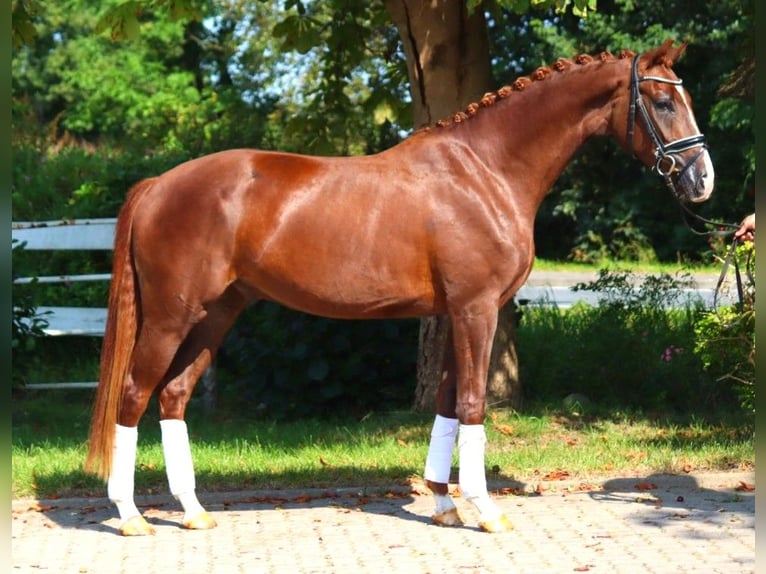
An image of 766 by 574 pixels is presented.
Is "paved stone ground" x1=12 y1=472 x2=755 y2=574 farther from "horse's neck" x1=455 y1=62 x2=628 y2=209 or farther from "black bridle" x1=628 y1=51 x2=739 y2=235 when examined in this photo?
"horse's neck" x1=455 y1=62 x2=628 y2=209

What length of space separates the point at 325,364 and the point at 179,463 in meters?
3.65

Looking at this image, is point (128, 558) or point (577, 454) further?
point (577, 454)

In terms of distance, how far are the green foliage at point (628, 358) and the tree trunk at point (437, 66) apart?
4.55 feet

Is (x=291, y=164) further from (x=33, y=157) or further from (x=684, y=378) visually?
(x=33, y=157)

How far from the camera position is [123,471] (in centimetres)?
621

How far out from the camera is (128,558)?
5801 millimetres

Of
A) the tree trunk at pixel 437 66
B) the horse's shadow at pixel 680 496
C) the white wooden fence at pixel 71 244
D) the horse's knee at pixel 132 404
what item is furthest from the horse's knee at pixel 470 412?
the white wooden fence at pixel 71 244

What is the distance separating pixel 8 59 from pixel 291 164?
327 cm

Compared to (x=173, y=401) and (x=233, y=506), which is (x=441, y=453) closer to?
(x=233, y=506)

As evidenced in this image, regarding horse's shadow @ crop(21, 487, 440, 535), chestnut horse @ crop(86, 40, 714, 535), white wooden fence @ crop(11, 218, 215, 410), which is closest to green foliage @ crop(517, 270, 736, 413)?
white wooden fence @ crop(11, 218, 215, 410)

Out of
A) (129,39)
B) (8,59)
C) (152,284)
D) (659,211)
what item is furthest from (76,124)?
(8,59)

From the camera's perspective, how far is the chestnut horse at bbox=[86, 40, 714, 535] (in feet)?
20.1

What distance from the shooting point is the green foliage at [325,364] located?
9930mm

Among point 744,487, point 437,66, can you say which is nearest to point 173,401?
point 744,487
